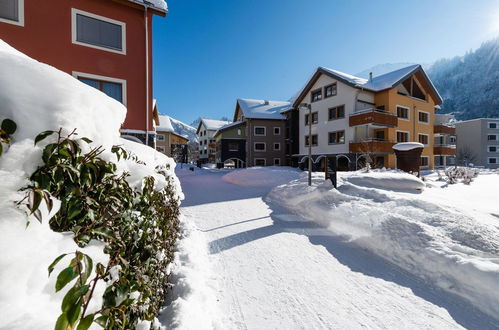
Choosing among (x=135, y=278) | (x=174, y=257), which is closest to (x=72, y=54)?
(x=174, y=257)

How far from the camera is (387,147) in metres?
19.2

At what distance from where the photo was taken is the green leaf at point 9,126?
94 cm

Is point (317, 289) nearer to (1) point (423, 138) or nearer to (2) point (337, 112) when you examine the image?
(2) point (337, 112)

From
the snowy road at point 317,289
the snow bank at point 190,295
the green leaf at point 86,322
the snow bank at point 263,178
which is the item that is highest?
the green leaf at point 86,322

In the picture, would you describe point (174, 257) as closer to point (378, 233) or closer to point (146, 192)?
point (146, 192)

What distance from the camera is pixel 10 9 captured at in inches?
315

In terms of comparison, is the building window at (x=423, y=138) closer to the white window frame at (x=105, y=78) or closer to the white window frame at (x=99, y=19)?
the white window frame at (x=105, y=78)

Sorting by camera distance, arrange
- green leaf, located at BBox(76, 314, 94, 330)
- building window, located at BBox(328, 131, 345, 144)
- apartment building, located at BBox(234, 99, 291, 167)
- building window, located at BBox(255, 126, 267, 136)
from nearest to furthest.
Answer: green leaf, located at BBox(76, 314, 94, 330), building window, located at BBox(328, 131, 345, 144), apartment building, located at BBox(234, 99, 291, 167), building window, located at BBox(255, 126, 267, 136)

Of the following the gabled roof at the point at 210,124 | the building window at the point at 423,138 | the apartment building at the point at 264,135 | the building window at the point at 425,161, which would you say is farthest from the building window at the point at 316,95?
the gabled roof at the point at 210,124

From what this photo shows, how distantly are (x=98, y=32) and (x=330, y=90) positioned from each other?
20890 millimetres

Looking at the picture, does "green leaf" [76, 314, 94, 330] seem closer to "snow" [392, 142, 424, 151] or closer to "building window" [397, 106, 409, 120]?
"snow" [392, 142, 424, 151]

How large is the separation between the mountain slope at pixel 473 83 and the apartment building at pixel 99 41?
112 metres

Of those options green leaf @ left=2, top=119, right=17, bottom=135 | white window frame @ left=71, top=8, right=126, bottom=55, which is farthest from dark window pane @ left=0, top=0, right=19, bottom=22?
green leaf @ left=2, top=119, right=17, bottom=135

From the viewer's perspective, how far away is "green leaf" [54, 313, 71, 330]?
0.76 meters
